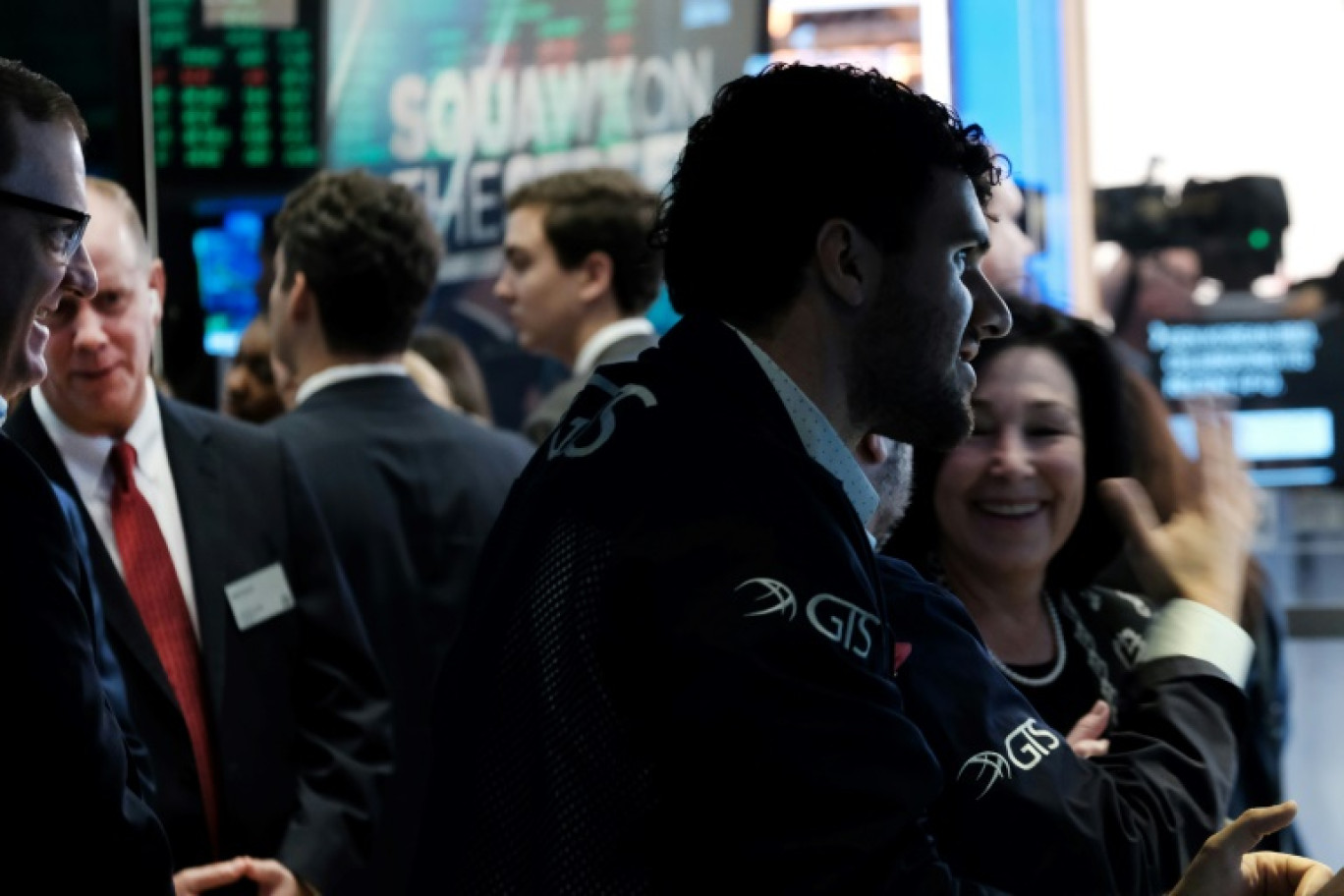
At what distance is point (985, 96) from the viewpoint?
5.18 meters

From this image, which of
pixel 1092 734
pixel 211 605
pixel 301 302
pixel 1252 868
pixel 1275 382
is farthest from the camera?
pixel 1275 382

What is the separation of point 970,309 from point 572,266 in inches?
102

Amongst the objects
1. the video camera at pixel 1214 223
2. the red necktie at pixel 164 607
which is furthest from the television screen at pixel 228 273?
the video camera at pixel 1214 223

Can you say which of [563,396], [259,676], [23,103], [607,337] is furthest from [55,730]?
[607,337]

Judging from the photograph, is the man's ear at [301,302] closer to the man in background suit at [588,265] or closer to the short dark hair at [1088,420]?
the man in background suit at [588,265]

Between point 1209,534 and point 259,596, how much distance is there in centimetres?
128

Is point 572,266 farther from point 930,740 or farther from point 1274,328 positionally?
point 930,740

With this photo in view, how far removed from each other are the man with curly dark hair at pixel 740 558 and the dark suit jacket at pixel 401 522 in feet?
5.76

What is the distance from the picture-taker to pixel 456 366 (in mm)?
4887

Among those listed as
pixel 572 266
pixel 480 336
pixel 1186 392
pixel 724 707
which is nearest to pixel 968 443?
pixel 724 707

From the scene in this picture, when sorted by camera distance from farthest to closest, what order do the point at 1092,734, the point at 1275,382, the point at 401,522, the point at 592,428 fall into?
the point at 1275,382 < the point at 401,522 < the point at 1092,734 < the point at 592,428

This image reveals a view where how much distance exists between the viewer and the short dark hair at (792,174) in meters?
1.52

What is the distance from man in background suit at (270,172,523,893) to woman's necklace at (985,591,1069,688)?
1276 millimetres

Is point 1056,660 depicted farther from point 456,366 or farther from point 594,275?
point 456,366
